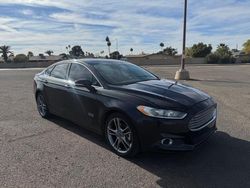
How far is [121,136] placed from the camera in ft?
15.5

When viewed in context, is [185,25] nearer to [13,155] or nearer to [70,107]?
[70,107]

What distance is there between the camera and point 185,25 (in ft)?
60.0

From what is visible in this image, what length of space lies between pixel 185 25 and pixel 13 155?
15.4 m

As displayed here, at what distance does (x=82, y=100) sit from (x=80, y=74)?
598 millimetres

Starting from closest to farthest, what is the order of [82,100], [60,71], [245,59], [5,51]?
1. [82,100]
2. [60,71]
3. [245,59]
4. [5,51]

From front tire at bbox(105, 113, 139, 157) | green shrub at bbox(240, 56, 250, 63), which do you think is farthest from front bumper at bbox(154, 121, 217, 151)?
green shrub at bbox(240, 56, 250, 63)

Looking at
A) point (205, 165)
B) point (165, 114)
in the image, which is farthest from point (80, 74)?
point (205, 165)

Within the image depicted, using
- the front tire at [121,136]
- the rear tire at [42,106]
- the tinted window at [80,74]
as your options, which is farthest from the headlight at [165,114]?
the rear tire at [42,106]

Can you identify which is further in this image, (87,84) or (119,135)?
(87,84)

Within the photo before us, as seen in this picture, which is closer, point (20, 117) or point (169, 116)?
point (169, 116)

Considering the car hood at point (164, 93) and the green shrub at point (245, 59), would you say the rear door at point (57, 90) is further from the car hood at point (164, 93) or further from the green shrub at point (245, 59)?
the green shrub at point (245, 59)

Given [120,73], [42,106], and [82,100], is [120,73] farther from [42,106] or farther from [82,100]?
[42,106]

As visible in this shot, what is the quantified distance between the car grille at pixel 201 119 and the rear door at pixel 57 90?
8.60ft

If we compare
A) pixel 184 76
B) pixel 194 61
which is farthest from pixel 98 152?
pixel 194 61
